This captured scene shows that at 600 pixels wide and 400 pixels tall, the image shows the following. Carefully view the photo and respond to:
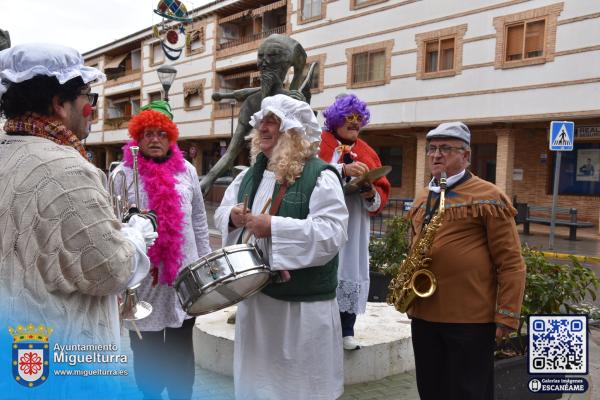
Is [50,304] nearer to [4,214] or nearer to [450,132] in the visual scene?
[4,214]

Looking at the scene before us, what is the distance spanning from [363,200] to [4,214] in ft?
9.28

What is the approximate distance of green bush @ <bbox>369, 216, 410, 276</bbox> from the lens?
23.2 feet

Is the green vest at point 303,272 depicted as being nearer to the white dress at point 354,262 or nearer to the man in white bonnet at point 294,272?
the man in white bonnet at point 294,272

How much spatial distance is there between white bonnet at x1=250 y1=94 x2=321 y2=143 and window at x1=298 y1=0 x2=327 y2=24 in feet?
76.6

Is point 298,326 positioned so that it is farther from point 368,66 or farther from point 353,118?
point 368,66

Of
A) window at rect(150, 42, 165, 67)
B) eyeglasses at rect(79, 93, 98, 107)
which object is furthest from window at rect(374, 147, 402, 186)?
eyeglasses at rect(79, 93, 98, 107)

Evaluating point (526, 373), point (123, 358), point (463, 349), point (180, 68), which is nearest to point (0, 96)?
point (123, 358)

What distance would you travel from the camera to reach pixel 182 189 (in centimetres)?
383

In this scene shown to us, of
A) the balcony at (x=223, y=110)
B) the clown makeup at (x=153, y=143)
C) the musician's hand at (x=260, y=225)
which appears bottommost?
the musician's hand at (x=260, y=225)

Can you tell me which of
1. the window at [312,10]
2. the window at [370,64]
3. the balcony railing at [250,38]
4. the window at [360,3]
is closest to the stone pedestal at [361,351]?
the window at [370,64]

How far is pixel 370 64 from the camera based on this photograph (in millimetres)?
23375

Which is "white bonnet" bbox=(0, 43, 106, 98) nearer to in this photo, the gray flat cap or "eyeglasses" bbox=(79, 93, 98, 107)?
"eyeglasses" bbox=(79, 93, 98, 107)

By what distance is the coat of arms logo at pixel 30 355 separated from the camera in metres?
1.94

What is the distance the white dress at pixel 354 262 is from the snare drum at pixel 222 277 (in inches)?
63.7
